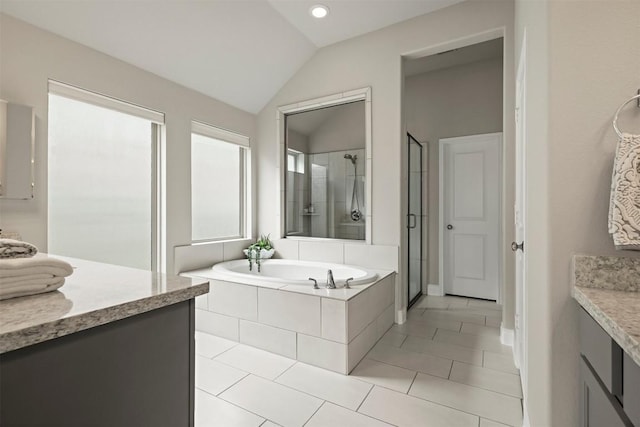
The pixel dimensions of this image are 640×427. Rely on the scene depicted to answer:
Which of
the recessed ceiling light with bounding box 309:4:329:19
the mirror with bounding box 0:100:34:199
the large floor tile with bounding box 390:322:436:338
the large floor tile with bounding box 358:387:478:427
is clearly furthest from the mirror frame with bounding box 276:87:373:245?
the mirror with bounding box 0:100:34:199

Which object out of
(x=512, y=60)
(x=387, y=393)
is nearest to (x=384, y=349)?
(x=387, y=393)

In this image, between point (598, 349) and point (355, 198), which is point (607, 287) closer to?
point (598, 349)

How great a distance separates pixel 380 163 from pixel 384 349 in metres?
1.74

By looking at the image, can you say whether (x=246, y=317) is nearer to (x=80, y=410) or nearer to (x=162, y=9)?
(x=80, y=410)

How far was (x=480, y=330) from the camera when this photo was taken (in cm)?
288

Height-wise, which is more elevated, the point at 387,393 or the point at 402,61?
the point at 402,61

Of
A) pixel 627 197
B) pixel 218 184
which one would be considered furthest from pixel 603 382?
pixel 218 184

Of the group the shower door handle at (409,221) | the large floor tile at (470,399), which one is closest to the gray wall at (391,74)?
the shower door handle at (409,221)

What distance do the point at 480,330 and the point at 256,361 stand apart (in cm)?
207

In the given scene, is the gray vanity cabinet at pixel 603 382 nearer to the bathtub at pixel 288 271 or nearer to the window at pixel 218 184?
the bathtub at pixel 288 271

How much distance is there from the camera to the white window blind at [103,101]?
224 centimetres

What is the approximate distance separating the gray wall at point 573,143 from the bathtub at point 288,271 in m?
1.61

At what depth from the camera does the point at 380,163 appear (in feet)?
10.3

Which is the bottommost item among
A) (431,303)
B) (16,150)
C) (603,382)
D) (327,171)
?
(431,303)
